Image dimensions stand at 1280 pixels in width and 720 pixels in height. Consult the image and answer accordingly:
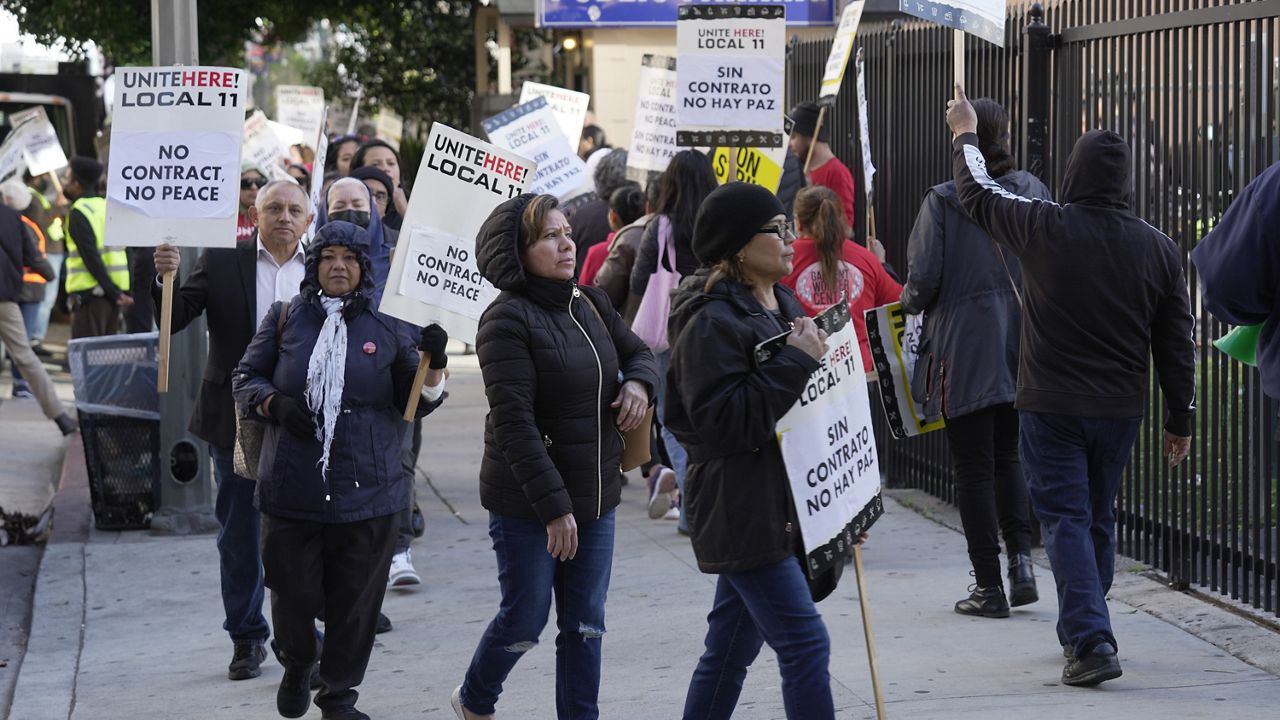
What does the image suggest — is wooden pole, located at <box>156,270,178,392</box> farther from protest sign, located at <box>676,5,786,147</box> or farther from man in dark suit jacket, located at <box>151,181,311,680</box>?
protest sign, located at <box>676,5,786,147</box>

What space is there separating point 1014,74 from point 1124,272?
312 centimetres

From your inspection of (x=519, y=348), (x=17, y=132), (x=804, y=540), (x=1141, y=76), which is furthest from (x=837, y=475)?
(x=17, y=132)

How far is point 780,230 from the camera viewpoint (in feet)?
15.1

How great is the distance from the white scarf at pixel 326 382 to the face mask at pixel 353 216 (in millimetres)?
1695

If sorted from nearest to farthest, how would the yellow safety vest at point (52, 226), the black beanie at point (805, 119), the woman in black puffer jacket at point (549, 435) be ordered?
1. the woman in black puffer jacket at point (549, 435)
2. the black beanie at point (805, 119)
3. the yellow safety vest at point (52, 226)

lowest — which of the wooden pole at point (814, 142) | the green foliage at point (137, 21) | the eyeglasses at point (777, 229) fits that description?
the eyeglasses at point (777, 229)

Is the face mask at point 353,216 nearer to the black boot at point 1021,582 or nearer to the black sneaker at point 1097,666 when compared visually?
the black boot at point 1021,582

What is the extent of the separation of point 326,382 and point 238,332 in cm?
114

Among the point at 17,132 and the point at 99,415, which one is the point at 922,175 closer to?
the point at 99,415

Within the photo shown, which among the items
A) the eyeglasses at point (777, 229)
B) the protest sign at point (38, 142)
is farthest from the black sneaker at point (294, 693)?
the protest sign at point (38, 142)

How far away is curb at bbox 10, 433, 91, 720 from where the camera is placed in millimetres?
6453

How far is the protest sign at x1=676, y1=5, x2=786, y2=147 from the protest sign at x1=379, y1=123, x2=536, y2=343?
314 cm

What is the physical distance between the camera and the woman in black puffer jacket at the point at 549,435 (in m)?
5.07

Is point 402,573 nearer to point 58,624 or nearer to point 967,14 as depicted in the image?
point 58,624
